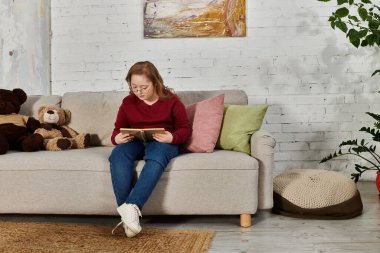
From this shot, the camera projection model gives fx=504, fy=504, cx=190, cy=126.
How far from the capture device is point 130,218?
2.38 meters

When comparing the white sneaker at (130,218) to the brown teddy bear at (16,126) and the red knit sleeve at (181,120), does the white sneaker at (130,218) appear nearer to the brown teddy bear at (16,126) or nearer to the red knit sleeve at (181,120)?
the red knit sleeve at (181,120)

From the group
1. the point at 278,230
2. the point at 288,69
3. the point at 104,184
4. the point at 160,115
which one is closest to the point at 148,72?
the point at 160,115

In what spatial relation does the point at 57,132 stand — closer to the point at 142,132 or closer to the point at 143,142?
the point at 143,142

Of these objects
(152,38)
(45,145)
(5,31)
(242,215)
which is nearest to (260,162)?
(242,215)

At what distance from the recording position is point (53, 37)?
4.40 meters

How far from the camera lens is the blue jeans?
2.49 metres

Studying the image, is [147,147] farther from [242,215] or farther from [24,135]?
[24,135]

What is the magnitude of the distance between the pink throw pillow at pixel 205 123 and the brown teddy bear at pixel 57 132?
710 mm

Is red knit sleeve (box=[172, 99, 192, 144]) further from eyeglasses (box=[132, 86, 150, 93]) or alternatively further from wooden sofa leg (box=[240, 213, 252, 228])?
wooden sofa leg (box=[240, 213, 252, 228])

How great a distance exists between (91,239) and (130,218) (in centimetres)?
23

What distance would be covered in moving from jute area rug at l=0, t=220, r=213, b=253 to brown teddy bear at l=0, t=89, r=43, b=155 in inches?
19.4

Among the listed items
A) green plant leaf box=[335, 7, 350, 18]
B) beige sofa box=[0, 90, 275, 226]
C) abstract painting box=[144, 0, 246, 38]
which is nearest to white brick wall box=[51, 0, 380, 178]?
abstract painting box=[144, 0, 246, 38]

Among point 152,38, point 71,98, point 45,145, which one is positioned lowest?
point 45,145

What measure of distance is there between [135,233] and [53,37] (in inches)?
100
